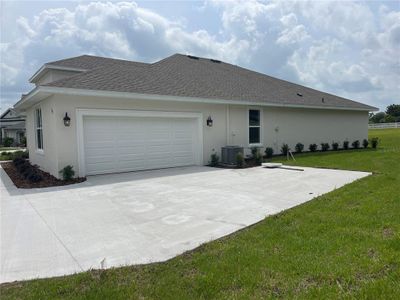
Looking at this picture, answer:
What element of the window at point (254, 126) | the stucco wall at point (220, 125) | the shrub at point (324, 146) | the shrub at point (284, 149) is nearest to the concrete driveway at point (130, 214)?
the stucco wall at point (220, 125)

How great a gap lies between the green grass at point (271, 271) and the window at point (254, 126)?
34.3 feet

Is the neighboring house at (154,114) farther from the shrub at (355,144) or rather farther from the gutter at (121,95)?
the shrub at (355,144)

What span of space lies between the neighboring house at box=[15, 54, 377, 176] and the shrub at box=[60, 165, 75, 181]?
→ 0.90ft

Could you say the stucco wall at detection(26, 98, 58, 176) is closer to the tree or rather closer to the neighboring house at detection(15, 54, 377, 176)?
the neighboring house at detection(15, 54, 377, 176)

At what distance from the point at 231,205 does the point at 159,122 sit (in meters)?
6.36

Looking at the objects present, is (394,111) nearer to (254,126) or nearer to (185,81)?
(254,126)

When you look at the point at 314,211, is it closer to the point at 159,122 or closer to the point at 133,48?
the point at 159,122

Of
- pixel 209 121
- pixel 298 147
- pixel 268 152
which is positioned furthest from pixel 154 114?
pixel 298 147

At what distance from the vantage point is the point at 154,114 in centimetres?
1148

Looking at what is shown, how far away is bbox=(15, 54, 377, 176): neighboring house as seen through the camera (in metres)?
9.85

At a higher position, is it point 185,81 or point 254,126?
point 185,81

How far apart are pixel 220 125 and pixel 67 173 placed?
6676 mm

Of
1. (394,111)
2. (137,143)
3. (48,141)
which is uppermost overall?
(394,111)

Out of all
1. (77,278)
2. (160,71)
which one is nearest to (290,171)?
(160,71)
